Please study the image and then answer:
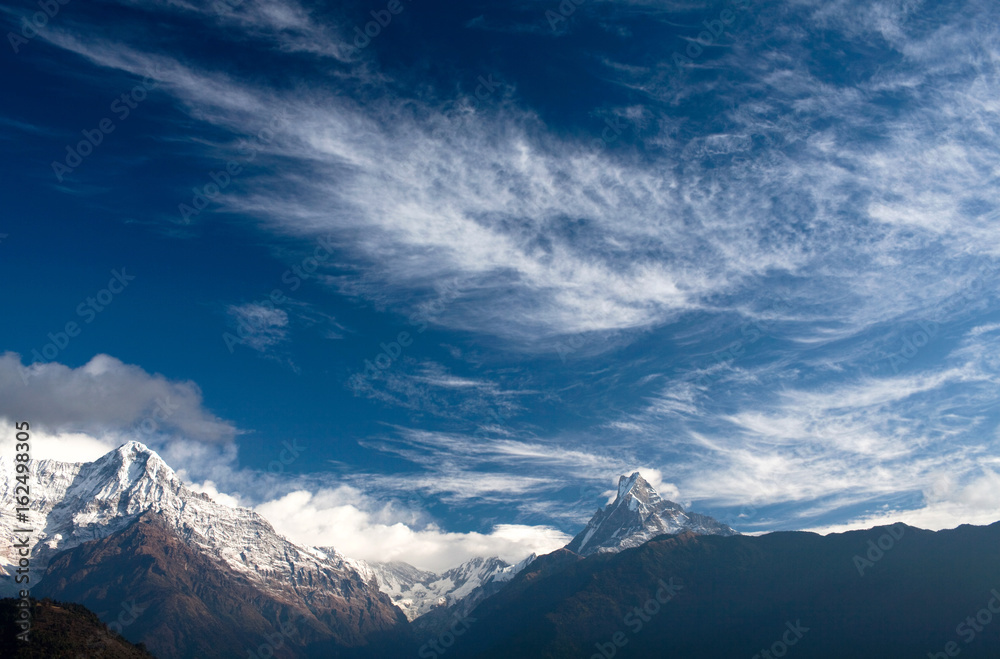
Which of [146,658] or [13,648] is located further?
[146,658]

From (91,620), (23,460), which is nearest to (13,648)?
(91,620)

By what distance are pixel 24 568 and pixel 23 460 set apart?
37.5 metres

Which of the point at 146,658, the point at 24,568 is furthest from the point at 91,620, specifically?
the point at 24,568

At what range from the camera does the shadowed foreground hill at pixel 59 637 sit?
158250mm

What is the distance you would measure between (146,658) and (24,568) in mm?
75351

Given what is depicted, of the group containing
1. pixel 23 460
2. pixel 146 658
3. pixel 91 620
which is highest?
pixel 23 460

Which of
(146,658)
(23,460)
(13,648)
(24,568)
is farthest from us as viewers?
(146,658)

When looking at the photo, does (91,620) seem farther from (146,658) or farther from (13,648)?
(13,648)

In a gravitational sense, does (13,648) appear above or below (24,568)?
below

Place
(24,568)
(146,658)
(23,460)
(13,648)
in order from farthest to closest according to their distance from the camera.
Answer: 1. (146,658)
2. (13,648)
3. (24,568)
4. (23,460)

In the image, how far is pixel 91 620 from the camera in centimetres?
19225

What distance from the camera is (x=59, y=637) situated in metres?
168

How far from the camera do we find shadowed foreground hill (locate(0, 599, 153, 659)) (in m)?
158

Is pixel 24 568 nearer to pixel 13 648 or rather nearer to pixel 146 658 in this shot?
pixel 13 648
